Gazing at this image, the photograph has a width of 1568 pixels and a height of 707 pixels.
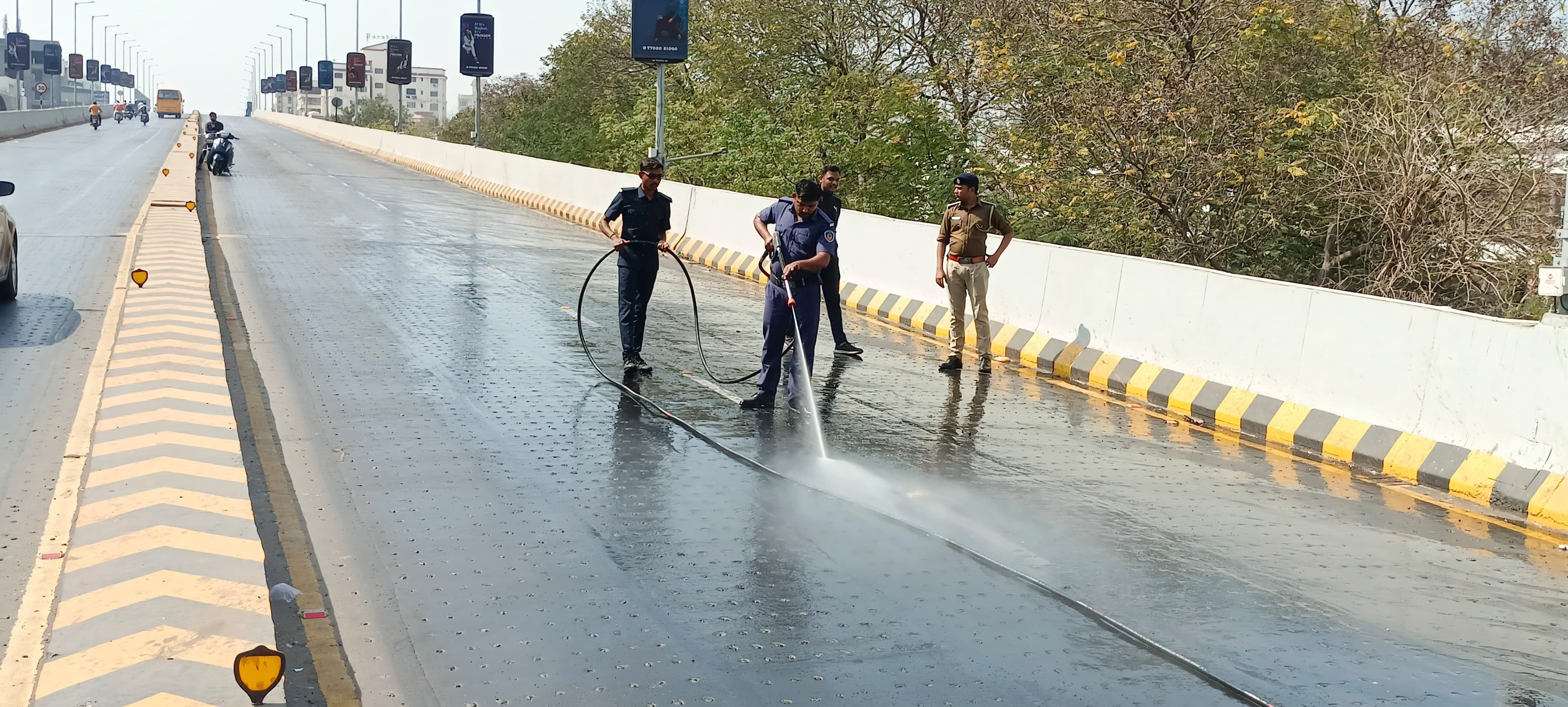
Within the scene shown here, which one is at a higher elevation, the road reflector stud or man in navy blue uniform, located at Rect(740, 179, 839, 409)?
man in navy blue uniform, located at Rect(740, 179, 839, 409)

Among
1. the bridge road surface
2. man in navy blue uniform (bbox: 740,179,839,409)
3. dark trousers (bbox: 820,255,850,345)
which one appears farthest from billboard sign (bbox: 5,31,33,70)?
man in navy blue uniform (bbox: 740,179,839,409)

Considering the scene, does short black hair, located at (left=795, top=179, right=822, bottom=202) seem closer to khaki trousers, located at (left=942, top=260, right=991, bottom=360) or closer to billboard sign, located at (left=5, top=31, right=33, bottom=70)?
khaki trousers, located at (left=942, top=260, right=991, bottom=360)

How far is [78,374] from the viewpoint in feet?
36.6

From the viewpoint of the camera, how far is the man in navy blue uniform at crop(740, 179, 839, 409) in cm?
1088

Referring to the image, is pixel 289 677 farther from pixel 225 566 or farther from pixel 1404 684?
pixel 1404 684

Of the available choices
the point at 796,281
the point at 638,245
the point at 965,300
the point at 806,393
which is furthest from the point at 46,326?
the point at 965,300

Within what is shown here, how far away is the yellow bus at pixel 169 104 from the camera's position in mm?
131875

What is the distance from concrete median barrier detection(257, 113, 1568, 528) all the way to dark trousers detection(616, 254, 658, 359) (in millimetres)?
4037

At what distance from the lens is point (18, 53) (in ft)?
305

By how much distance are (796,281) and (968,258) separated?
2806mm

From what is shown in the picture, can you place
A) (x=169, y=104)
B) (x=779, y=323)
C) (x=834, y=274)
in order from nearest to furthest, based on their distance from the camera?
(x=779, y=323) < (x=834, y=274) < (x=169, y=104)

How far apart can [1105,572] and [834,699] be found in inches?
86.0

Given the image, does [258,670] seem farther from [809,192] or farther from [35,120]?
[35,120]

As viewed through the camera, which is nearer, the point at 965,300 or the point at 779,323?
the point at 779,323
